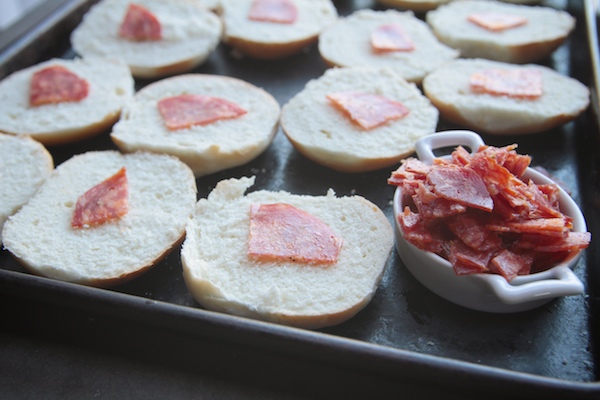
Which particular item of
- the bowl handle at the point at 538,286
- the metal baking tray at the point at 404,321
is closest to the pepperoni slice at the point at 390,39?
the metal baking tray at the point at 404,321

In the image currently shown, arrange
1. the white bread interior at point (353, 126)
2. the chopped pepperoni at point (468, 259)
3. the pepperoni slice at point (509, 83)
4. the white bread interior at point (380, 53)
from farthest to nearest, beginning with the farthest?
the white bread interior at point (380, 53), the pepperoni slice at point (509, 83), the white bread interior at point (353, 126), the chopped pepperoni at point (468, 259)

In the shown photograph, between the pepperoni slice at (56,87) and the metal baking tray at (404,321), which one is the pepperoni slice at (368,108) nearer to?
the metal baking tray at (404,321)

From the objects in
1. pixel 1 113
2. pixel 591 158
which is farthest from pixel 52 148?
pixel 591 158

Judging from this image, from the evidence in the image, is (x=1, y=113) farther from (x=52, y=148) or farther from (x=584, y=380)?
(x=584, y=380)

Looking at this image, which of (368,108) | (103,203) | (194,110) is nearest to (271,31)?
(194,110)

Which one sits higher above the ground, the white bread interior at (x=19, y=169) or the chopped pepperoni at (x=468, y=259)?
the chopped pepperoni at (x=468, y=259)

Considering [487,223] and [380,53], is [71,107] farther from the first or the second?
[487,223]
